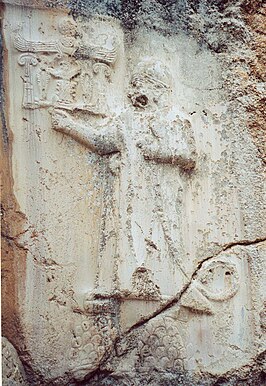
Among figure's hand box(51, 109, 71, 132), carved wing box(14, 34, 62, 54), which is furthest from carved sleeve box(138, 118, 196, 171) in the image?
carved wing box(14, 34, 62, 54)

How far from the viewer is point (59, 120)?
2.96m

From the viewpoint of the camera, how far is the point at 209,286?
3.08m

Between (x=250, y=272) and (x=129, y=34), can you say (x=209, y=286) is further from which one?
(x=129, y=34)

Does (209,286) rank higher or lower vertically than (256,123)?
lower

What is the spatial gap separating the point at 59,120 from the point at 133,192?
1.25 ft

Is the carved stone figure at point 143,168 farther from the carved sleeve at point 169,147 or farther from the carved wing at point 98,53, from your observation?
the carved wing at point 98,53

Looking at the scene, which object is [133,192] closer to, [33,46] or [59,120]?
[59,120]

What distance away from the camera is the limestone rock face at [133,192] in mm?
2922

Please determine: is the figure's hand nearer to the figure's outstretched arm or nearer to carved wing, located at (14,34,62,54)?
the figure's outstretched arm

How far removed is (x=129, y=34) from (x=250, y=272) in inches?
39.7

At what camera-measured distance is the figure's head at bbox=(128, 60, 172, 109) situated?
121 inches

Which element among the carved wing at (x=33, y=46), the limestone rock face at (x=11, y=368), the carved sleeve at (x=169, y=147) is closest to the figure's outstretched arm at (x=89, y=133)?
the carved sleeve at (x=169, y=147)

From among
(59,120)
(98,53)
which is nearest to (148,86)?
(98,53)

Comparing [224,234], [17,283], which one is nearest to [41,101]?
[17,283]
